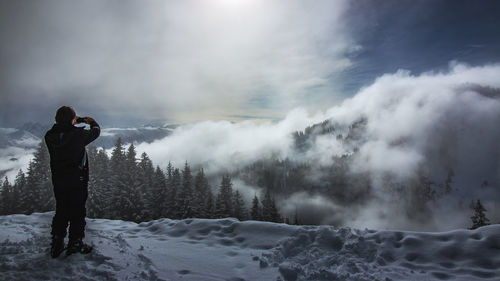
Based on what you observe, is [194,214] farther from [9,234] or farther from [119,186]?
[9,234]

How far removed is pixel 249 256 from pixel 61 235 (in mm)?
4089

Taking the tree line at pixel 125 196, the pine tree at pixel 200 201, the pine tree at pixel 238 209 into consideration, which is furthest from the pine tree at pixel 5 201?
the pine tree at pixel 238 209

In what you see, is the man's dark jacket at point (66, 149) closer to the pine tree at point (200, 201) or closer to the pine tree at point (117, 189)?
the pine tree at point (117, 189)

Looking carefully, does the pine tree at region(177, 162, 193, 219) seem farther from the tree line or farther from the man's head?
the man's head

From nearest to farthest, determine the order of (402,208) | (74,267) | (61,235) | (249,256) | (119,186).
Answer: (74,267) → (61,235) → (249,256) → (119,186) → (402,208)

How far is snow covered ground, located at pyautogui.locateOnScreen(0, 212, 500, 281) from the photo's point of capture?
14.8 ft

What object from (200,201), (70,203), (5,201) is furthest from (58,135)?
(5,201)

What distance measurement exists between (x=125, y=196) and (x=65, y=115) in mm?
32514

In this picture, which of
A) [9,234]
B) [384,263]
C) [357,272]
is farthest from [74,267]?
[384,263]

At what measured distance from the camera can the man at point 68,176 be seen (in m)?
4.88

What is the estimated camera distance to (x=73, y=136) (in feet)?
16.1

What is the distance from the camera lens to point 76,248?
16.4 ft

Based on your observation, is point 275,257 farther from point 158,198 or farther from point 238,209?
point 238,209

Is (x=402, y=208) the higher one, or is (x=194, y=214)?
(x=194, y=214)
